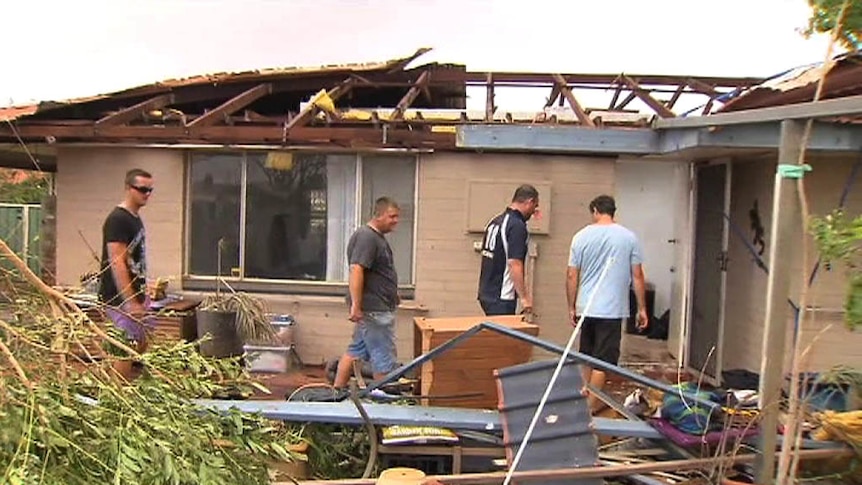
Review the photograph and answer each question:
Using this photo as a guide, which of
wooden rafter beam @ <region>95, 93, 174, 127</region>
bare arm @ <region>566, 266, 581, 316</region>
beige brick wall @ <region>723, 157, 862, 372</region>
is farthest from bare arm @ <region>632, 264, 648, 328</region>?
wooden rafter beam @ <region>95, 93, 174, 127</region>

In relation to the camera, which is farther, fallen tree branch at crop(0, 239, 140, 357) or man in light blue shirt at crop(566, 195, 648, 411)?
man in light blue shirt at crop(566, 195, 648, 411)

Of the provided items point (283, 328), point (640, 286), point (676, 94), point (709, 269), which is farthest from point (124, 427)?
point (676, 94)

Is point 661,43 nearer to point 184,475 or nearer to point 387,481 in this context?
point 387,481

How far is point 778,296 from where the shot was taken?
421 cm

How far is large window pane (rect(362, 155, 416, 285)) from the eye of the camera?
27.5 feet

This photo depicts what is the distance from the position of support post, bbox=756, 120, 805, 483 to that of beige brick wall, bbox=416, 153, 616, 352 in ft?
13.0

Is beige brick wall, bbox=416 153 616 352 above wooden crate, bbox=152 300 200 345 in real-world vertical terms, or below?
above

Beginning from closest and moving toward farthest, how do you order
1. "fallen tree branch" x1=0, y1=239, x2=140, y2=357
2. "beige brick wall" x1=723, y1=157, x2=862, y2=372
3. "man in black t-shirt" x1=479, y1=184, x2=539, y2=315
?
"fallen tree branch" x1=0, y1=239, x2=140, y2=357, "man in black t-shirt" x1=479, y1=184, x2=539, y2=315, "beige brick wall" x1=723, y1=157, x2=862, y2=372

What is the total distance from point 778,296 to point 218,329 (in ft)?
18.1

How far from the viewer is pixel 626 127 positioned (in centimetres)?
744

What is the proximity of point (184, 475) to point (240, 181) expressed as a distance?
6.06 m

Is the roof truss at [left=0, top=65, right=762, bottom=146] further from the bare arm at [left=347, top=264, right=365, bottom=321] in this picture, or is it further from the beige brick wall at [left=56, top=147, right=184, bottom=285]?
the bare arm at [left=347, top=264, right=365, bottom=321]

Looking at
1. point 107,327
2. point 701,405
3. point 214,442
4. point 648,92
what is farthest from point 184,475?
point 648,92

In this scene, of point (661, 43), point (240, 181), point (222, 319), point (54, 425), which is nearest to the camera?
point (54, 425)
